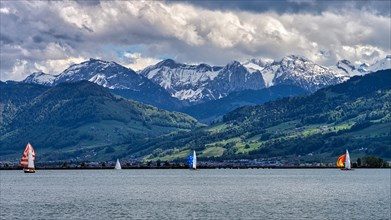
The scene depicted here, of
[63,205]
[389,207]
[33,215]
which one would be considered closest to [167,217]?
[33,215]

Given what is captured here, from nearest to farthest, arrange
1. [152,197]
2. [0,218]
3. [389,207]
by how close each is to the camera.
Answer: [0,218]
[389,207]
[152,197]

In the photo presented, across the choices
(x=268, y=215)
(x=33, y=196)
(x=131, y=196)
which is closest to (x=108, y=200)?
(x=131, y=196)

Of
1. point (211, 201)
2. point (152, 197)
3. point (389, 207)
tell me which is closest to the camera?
point (389, 207)

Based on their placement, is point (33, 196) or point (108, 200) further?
point (33, 196)

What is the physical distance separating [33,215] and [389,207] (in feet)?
251

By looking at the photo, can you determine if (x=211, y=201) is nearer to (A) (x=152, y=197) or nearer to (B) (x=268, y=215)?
(A) (x=152, y=197)

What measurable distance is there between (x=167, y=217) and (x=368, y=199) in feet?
216

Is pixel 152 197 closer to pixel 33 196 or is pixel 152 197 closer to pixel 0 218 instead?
pixel 33 196

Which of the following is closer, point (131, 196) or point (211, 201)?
point (211, 201)

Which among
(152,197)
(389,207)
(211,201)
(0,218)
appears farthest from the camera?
(152,197)

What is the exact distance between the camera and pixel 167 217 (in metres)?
134

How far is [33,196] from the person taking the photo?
192m

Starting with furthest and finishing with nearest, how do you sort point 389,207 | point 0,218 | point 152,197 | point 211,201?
point 152,197, point 211,201, point 389,207, point 0,218

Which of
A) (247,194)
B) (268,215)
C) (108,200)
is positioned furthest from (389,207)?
(108,200)
